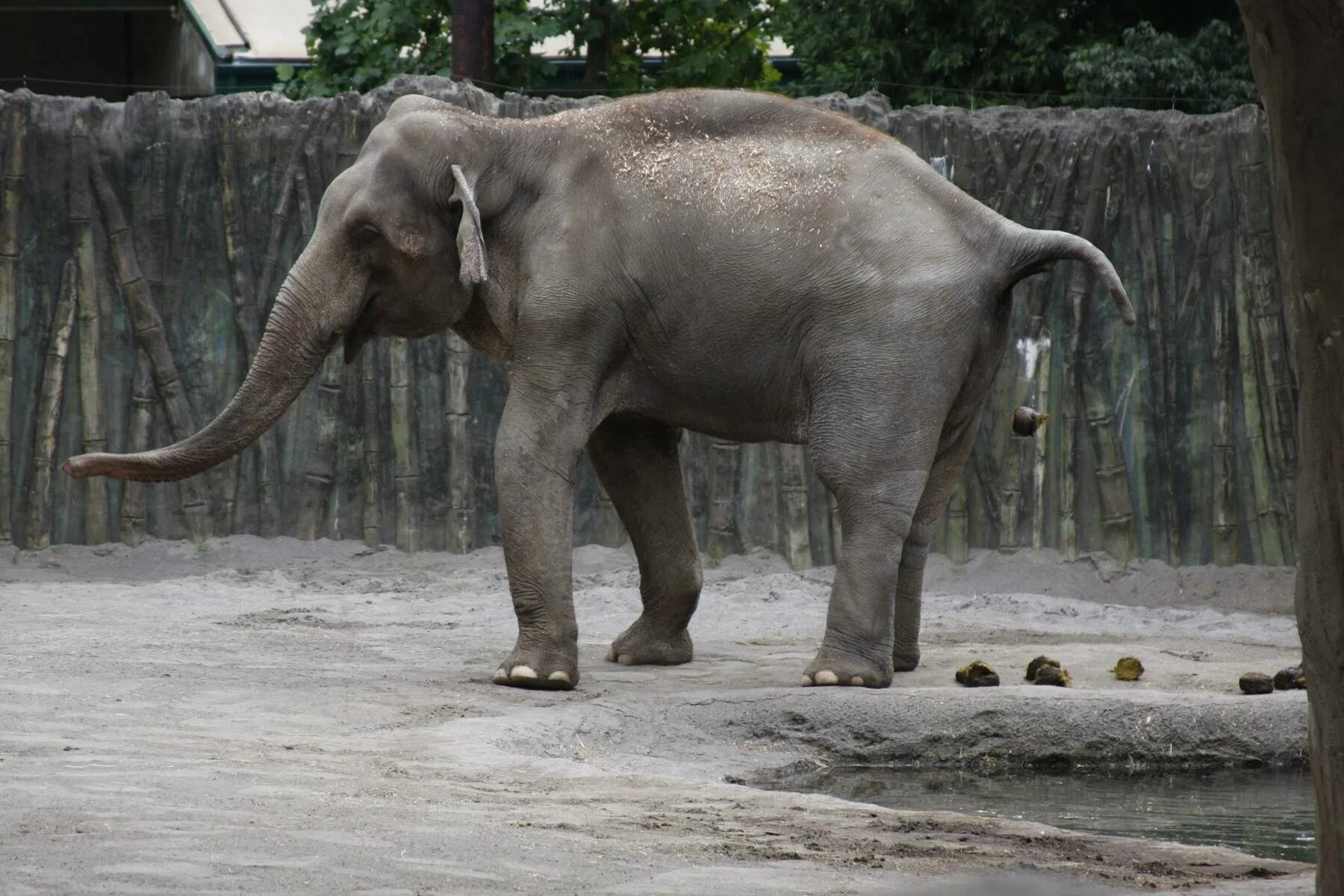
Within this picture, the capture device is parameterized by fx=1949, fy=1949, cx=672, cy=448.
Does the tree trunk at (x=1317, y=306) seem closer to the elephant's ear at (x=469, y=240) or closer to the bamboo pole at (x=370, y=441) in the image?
the elephant's ear at (x=469, y=240)

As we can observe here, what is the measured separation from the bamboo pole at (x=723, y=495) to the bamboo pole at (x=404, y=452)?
165 centimetres

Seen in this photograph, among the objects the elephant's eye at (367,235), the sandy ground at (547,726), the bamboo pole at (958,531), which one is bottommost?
the sandy ground at (547,726)

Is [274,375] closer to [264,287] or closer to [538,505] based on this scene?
[538,505]

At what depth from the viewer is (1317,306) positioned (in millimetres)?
3557

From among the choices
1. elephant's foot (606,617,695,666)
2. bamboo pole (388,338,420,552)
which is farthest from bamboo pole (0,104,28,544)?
elephant's foot (606,617,695,666)

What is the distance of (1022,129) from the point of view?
1093 centimetres

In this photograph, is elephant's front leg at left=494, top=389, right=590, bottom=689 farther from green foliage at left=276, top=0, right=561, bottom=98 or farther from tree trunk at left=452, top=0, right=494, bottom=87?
green foliage at left=276, top=0, right=561, bottom=98

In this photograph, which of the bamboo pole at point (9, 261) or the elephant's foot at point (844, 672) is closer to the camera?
the elephant's foot at point (844, 672)

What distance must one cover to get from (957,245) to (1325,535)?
3387 millimetres

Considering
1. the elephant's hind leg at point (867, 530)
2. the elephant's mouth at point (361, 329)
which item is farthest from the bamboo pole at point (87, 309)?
the elephant's hind leg at point (867, 530)

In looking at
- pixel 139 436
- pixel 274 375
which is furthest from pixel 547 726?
pixel 139 436

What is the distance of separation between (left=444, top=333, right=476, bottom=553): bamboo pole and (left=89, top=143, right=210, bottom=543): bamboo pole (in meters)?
1.44

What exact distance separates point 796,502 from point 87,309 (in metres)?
4.10

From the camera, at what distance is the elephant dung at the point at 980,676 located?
6988 millimetres
